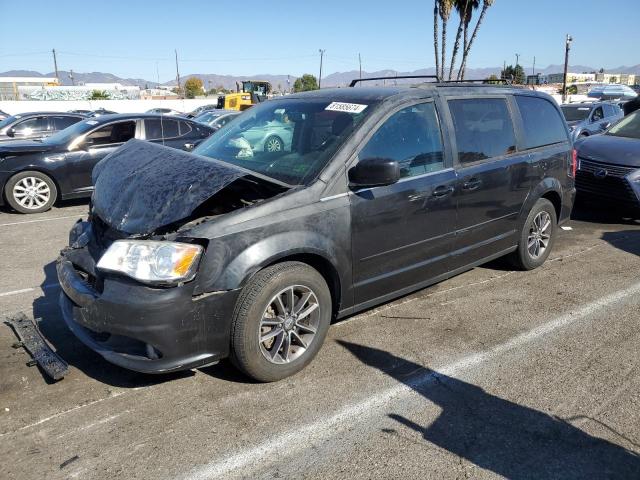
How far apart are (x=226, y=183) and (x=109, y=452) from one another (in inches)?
61.4

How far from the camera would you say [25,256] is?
602 centimetres

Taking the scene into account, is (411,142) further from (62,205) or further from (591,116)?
(591,116)

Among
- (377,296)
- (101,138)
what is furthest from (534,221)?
(101,138)

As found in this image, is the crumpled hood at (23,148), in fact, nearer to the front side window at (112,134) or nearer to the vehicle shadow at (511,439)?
the front side window at (112,134)

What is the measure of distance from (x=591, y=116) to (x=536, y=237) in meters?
13.1

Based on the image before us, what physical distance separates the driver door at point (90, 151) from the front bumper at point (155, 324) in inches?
240

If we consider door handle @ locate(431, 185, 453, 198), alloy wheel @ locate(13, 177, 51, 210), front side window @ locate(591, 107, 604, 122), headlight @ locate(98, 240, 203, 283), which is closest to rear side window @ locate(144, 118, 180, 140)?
alloy wheel @ locate(13, 177, 51, 210)

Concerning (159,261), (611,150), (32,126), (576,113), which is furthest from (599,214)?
(32,126)

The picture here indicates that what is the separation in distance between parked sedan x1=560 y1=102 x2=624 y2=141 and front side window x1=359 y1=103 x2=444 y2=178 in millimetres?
13027

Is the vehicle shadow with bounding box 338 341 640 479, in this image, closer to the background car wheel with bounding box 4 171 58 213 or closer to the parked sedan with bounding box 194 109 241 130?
the background car wheel with bounding box 4 171 58 213

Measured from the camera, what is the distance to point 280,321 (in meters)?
3.26

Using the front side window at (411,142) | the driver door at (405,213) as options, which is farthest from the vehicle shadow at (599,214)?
the front side window at (411,142)

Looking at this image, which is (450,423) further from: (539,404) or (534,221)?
(534,221)

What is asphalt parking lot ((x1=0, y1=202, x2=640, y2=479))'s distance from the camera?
2.58m
